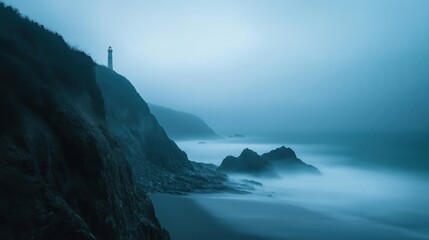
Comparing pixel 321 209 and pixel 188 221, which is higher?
pixel 321 209

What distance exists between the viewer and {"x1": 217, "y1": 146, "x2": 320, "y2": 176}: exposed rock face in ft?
138

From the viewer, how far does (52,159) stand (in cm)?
700

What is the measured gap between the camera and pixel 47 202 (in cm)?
577

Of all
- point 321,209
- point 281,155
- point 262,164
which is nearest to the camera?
point 321,209

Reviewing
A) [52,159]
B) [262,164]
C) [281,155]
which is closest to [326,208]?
[262,164]

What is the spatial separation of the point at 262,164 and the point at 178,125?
106 meters

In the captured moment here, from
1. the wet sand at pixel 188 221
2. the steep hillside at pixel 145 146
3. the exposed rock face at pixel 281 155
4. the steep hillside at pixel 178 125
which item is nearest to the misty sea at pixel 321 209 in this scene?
the wet sand at pixel 188 221

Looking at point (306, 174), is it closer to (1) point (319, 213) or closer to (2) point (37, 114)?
(1) point (319, 213)

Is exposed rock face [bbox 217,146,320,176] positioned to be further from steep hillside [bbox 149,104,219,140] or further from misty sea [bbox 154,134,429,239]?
steep hillside [bbox 149,104,219,140]

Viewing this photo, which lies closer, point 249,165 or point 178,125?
point 249,165

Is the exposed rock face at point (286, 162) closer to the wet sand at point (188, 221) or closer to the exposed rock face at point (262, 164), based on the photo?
the exposed rock face at point (262, 164)

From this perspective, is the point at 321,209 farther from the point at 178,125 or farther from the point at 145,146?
the point at 178,125

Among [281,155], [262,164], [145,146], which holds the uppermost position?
[281,155]

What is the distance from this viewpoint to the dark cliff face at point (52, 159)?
550cm
